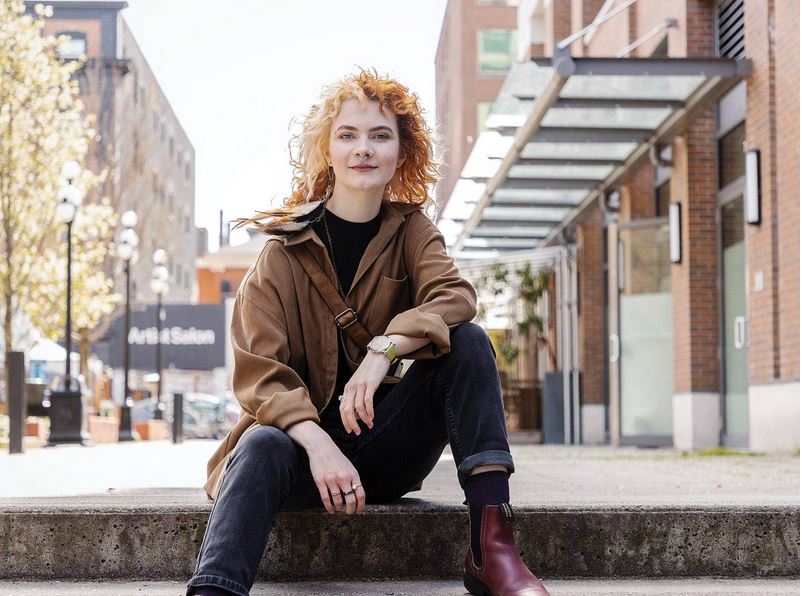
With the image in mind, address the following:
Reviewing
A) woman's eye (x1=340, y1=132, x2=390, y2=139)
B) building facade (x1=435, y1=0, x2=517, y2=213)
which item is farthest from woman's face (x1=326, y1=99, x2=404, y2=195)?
building facade (x1=435, y1=0, x2=517, y2=213)

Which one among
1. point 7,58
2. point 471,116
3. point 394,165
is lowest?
point 394,165

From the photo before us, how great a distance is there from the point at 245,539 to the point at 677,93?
1106cm

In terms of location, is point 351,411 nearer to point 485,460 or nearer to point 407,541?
point 485,460

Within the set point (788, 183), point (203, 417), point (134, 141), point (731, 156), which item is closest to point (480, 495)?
point (788, 183)

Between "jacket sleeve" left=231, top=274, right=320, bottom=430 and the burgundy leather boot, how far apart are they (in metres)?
0.58

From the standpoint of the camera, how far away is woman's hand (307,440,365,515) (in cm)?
311

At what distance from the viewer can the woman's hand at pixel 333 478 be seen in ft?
10.2

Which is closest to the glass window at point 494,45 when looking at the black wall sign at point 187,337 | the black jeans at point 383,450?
the black wall sign at point 187,337

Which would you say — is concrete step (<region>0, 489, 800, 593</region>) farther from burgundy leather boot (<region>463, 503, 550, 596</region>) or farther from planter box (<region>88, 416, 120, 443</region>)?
planter box (<region>88, 416, 120, 443</region>)

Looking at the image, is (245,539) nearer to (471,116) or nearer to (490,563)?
(490,563)

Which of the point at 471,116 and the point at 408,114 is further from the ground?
the point at 471,116

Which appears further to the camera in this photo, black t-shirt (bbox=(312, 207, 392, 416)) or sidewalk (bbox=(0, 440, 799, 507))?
sidewalk (bbox=(0, 440, 799, 507))

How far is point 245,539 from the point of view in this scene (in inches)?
115

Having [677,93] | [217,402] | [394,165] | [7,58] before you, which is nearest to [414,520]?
[394,165]
